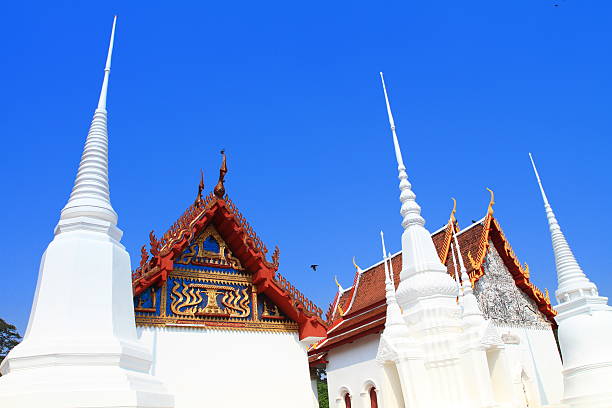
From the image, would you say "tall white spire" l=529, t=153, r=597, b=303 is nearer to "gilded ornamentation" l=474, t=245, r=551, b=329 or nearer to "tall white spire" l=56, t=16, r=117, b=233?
"gilded ornamentation" l=474, t=245, r=551, b=329

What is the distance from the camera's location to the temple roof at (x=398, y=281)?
13336 millimetres

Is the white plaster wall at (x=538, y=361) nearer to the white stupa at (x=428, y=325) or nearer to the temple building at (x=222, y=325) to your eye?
the temple building at (x=222, y=325)

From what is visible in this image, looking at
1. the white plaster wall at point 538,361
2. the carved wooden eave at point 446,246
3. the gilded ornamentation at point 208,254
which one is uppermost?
the carved wooden eave at point 446,246

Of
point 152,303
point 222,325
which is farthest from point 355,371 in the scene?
point 152,303

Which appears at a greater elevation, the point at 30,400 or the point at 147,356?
the point at 147,356

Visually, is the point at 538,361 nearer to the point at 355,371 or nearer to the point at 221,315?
the point at 355,371

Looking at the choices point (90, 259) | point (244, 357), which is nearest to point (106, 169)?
point (90, 259)

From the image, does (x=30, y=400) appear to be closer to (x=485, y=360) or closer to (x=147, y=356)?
(x=147, y=356)

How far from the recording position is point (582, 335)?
7422 mm

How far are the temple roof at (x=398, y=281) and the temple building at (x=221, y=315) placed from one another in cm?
400

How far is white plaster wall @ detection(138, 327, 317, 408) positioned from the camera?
24.7 ft

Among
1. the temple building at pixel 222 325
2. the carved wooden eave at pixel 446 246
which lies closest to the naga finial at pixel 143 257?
the temple building at pixel 222 325

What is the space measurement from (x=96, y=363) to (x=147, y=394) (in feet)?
1.53

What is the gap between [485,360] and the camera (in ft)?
20.7
